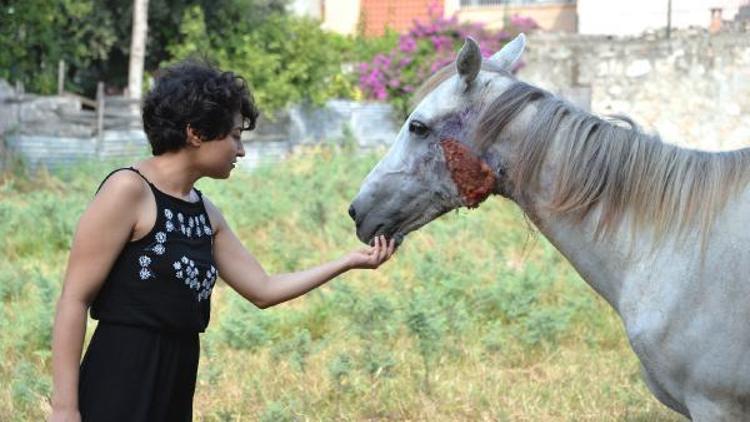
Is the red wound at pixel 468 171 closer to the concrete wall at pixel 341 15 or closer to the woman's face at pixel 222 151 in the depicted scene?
the woman's face at pixel 222 151

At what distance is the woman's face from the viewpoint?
294 cm

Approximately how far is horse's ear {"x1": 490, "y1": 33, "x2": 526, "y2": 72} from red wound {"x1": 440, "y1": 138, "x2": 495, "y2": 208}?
14.7 inches

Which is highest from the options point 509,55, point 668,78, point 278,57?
point 278,57

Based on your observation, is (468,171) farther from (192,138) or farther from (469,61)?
(192,138)

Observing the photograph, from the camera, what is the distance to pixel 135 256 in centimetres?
280

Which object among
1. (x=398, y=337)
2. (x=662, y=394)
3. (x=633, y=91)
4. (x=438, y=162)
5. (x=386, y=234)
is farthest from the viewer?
(x=633, y=91)

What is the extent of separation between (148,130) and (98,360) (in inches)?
26.4

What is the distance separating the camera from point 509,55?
3.58 meters

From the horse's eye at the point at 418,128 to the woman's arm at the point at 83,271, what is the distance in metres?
1.05

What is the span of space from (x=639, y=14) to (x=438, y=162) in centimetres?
1845

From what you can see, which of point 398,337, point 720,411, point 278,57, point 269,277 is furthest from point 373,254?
point 278,57

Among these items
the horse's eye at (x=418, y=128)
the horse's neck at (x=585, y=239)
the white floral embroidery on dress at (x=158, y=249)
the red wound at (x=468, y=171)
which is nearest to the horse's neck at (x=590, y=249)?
the horse's neck at (x=585, y=239)

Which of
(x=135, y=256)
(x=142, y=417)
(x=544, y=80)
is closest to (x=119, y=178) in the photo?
(x=135, y=256)

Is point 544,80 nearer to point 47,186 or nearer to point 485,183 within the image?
point 47,186
